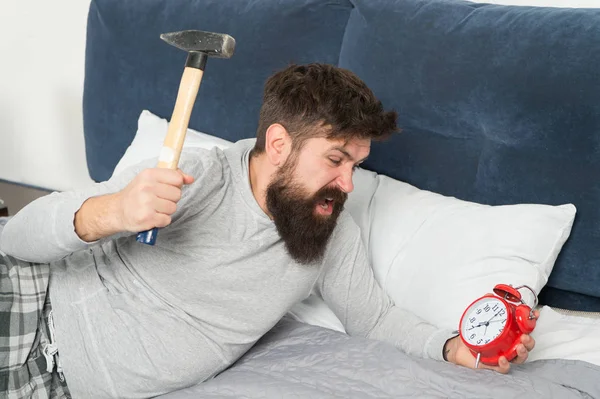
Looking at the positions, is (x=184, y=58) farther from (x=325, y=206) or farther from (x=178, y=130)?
(x=178, y=130)

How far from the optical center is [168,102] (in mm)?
2287

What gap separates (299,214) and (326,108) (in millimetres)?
210

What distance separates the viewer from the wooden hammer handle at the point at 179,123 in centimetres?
125

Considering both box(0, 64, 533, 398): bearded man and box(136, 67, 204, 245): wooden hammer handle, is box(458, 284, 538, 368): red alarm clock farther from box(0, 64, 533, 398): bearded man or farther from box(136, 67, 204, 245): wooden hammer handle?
box(136, 67, 204, 245): wooden hammer handle

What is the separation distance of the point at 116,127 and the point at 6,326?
1058 mm

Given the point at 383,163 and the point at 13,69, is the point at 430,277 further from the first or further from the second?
the point at 13,69

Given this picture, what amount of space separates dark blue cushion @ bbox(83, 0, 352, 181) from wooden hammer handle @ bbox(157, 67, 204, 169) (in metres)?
0.77

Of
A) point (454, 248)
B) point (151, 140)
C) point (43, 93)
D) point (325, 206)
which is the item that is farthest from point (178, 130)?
point (43, 93)

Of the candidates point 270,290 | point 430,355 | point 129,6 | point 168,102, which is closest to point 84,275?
point 270,290

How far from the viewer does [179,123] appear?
49.2 inches

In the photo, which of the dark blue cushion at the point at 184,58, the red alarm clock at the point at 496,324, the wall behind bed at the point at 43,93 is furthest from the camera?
the wall behind bed at the point at 43,93

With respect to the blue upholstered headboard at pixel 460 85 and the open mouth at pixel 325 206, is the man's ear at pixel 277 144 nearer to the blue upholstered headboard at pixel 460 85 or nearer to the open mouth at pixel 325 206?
the open mouth at pixel 325 206

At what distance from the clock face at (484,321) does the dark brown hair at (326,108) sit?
35 centimetres

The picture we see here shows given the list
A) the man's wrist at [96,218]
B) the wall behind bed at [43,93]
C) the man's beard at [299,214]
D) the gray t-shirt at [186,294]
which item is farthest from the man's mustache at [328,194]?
the wall behind bed at [43,93]
